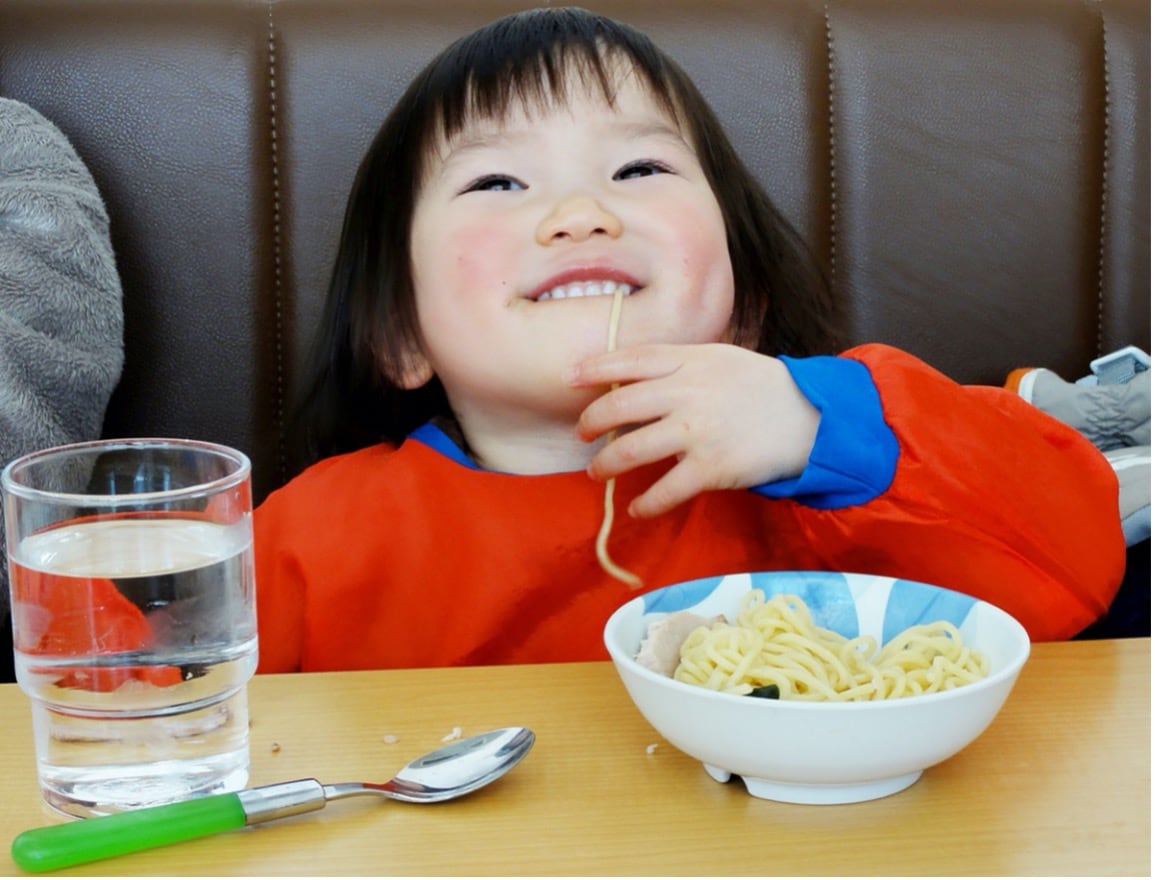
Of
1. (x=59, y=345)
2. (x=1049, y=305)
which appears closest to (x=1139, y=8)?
(x=1049, y=305)

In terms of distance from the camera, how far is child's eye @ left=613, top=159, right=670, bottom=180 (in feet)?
3.76

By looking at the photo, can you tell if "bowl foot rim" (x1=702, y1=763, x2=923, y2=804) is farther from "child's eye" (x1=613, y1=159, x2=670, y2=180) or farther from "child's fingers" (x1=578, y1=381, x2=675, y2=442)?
"child's eye" (x1=613, y1=159, x2=670, y2=180)

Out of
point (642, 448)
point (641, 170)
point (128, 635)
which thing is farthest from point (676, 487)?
point (128, 635)

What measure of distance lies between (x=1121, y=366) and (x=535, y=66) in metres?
0.83

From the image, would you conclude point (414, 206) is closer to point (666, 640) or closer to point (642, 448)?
point (642, 448)

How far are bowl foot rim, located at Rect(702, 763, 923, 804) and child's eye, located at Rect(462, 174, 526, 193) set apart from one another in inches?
24.7

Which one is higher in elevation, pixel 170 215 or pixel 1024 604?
pixel 170 215

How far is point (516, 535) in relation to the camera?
1.17 meters

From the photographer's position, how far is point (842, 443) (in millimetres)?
964

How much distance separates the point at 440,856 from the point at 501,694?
20 centimetres

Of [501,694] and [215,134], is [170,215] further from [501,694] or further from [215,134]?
[501,694]

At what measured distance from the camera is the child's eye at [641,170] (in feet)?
3.76

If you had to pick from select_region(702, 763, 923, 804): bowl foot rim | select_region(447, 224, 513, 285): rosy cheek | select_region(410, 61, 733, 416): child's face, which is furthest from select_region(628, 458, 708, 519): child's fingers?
select_region(702, 763, 923, 804): bowl foot rim

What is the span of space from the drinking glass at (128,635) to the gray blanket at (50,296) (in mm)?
754
